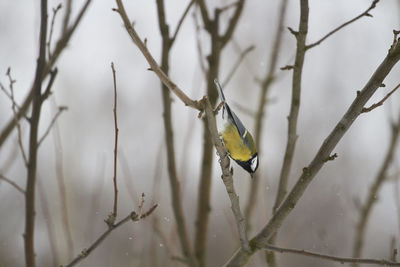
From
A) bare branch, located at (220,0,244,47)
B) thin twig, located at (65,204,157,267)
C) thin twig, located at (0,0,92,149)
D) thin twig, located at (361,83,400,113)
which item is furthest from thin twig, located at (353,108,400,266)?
thin twig, located at (0,0,92,149)

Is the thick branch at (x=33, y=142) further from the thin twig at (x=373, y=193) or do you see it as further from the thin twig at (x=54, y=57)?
the thin twig at (x=373, y=193)

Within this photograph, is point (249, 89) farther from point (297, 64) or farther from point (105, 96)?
point (297, 64)

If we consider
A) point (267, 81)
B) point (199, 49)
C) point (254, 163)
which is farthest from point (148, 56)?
point (254, 163)

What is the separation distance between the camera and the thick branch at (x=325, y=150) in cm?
111

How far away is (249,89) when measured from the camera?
673 cm

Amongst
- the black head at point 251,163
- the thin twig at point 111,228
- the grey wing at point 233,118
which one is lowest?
the black head at point 251,163

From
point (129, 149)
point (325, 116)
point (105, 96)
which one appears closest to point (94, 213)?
point (129, 149)

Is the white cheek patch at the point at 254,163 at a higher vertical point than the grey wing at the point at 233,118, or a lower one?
lower

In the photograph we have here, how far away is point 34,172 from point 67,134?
23.4 feet

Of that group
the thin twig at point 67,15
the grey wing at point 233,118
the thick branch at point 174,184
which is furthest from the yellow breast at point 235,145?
the thin twig at point 67,15

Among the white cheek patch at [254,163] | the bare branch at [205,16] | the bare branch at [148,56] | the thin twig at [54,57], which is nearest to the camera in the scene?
the bare branch at [148,56]

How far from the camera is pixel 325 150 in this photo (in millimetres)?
1170

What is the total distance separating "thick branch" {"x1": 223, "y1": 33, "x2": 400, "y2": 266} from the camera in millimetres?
1113

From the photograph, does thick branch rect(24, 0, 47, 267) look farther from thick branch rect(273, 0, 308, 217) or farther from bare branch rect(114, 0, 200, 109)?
thick branch rect(273, 0, 308, 217)
